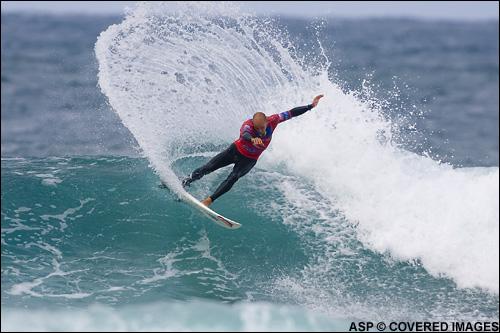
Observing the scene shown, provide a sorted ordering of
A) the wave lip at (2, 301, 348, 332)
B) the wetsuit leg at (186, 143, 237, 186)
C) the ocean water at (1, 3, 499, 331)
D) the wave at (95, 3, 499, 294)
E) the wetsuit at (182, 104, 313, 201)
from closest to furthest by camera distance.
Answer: the wave lip at (2, 301, 348, 332) < the ocean water at (1, 3, 499, 331) < the wetsuit at (182, 104, 313, 201) < the wave at (95, 3, 499, 294) < the wetsuit leg at (186, 143, 237, 186)

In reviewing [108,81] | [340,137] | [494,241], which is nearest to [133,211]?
[108,81]

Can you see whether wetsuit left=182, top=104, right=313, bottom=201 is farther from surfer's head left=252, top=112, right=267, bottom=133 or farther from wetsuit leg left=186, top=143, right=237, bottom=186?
surfer's head left=252, top=112, right=267, bottom=133

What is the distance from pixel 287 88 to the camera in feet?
57.4

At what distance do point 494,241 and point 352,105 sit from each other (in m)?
4.67

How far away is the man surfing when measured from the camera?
1304 centimetres

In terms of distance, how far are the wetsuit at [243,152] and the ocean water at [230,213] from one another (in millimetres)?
766

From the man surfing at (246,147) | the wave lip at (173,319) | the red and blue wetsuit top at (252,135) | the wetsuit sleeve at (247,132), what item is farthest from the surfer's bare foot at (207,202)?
the wave lip at (173,319)

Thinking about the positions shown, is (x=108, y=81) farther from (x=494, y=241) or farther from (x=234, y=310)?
(x=494, y=241)

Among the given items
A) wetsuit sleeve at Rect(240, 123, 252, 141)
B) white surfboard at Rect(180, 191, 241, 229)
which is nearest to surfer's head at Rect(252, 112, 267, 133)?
wetsuit sleeve at Rect(240, 123, 252, 141)

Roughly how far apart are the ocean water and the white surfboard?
0.46 metres

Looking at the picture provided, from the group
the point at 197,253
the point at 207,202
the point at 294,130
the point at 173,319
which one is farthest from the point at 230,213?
the point at 173,319

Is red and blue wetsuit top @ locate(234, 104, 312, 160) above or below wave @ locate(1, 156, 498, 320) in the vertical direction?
above

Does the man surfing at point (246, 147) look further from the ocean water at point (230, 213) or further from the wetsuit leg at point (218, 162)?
the ocean water at point (230, 213)

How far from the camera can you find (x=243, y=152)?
13.4 metres
